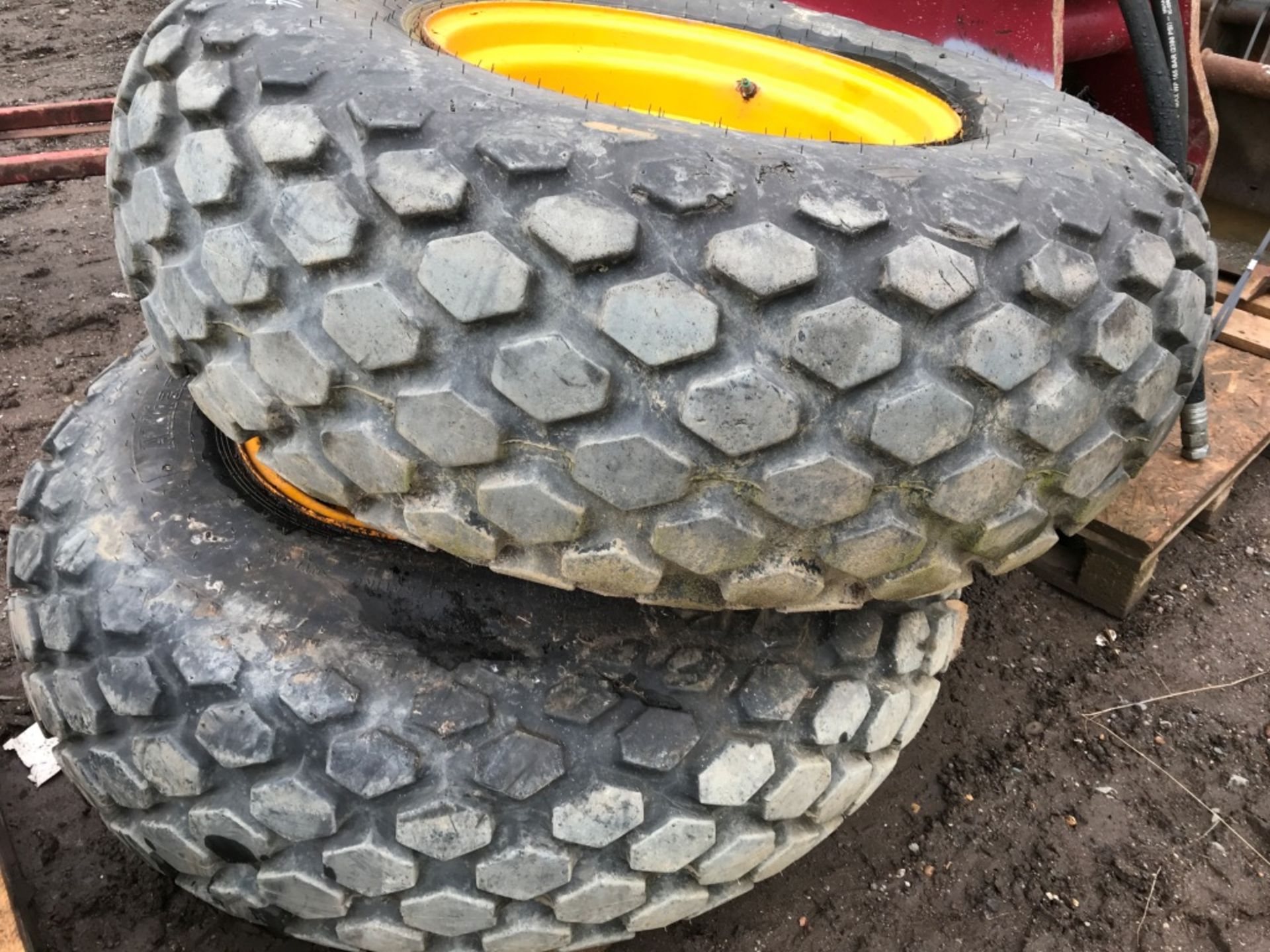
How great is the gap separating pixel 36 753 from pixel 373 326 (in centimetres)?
156

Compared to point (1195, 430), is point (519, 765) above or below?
above

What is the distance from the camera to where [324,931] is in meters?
1.44

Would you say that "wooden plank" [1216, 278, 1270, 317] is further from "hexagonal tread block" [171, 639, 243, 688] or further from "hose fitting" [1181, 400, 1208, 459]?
"hexagonal tread block" [171, 639, 243, 688]

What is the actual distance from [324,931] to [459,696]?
0.43 meters

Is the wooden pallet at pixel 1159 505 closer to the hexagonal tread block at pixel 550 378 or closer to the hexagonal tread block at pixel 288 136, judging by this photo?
the hexagonal tread block at pixel 550 378

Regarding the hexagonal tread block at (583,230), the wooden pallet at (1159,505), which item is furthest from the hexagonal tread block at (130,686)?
the wooden pallet at (1159,505)

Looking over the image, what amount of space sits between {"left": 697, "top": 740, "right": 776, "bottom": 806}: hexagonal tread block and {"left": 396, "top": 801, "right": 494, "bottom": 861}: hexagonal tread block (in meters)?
0.31

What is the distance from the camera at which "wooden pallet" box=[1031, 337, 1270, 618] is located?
2.48 m

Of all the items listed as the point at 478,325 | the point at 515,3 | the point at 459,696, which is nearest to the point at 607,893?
the point at 459,696

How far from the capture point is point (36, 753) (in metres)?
2.01

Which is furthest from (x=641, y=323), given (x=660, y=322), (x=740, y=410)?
(x=740, y=410)

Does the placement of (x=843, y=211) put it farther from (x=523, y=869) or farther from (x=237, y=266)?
(x=523, y=869)

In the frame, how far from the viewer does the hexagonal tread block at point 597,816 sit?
1320mm

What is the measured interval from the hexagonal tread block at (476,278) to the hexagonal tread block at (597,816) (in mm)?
696
